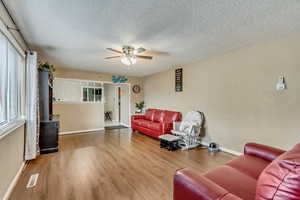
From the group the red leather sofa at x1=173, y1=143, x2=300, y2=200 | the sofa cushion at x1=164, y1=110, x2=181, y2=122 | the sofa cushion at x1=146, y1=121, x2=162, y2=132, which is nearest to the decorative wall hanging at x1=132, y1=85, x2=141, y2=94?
the sofa cushion at x1=164, y1=110, x2=181, y2=122

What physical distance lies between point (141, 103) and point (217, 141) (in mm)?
3810

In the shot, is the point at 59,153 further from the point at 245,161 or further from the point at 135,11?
the point at 245,161

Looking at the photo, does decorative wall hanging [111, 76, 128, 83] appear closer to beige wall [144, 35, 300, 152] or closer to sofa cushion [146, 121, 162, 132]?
sofa cushion [146, 121, 162, 132]

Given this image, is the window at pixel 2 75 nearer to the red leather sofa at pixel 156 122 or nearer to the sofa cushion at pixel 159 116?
the red leather sofa at pixel 156 122

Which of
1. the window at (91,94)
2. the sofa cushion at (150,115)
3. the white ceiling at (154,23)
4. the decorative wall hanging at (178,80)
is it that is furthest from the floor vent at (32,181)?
the decorative wall hanging at (178,80)

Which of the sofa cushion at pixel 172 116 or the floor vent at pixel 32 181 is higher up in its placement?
the sofa cushion at pixel 172 116

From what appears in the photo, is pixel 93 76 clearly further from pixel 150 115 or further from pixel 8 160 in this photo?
pixel 8 160

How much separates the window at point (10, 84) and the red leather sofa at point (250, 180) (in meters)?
2.26

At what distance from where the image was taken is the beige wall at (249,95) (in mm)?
2602

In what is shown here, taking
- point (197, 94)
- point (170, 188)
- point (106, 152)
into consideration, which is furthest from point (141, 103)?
point (170, 188)

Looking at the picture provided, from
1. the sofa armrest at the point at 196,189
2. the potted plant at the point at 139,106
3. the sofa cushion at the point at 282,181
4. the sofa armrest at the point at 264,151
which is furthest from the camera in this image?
the potted plant at the point at 139,106

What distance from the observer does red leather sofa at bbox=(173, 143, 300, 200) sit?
0.75 metres

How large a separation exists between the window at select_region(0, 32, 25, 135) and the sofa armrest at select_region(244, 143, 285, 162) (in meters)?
3.20

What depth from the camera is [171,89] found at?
533cm
